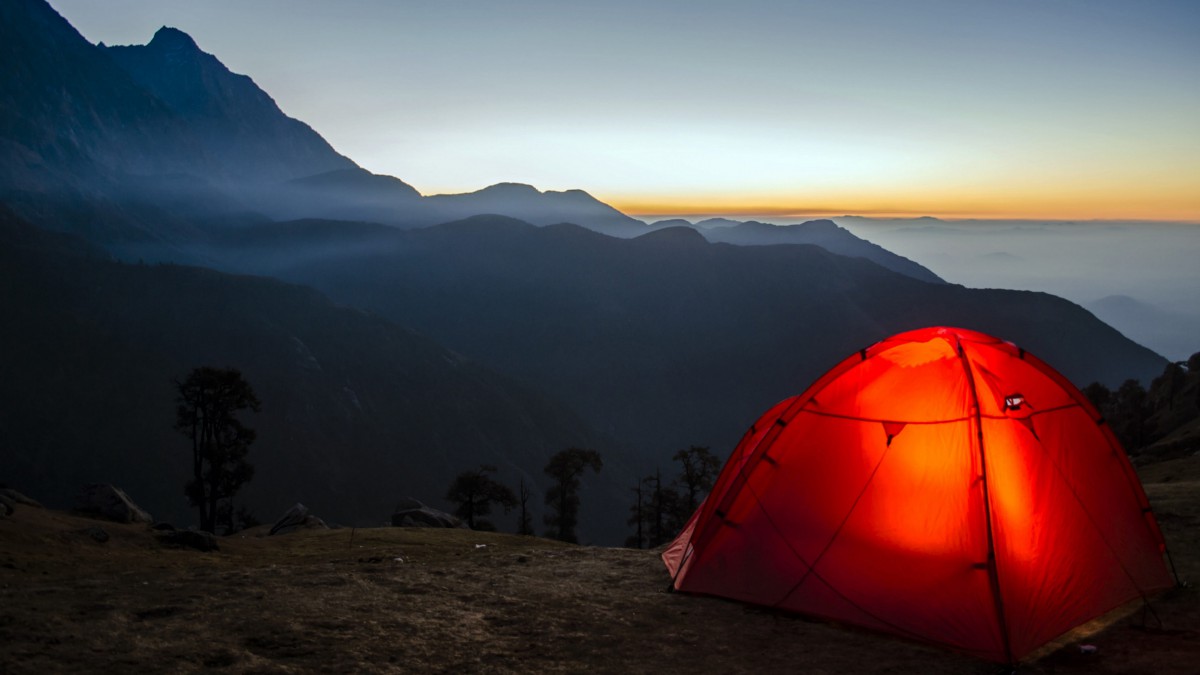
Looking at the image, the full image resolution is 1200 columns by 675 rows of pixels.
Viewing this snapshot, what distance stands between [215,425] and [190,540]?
26.0 meters

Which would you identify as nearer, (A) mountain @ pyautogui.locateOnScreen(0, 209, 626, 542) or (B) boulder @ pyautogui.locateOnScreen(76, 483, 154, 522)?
(B) boulder @ pyautogui.locateOnScreen(76, 483, 154, 522)

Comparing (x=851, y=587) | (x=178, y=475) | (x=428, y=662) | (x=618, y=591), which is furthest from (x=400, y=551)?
(x=178, y=475)

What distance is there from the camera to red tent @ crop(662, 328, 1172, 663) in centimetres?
984

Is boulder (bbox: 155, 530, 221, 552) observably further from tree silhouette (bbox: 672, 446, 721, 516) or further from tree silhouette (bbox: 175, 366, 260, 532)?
tree silhouette (bbox: 672, 446, 721, 516)

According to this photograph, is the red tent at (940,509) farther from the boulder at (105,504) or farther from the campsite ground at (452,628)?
the boulder at (105,504)

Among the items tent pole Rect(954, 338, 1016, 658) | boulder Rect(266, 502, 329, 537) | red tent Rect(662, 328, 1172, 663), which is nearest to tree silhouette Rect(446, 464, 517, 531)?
boulder Rect(266, 502, 329, 537)

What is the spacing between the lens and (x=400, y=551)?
810 inches

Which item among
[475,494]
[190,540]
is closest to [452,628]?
[190,540]

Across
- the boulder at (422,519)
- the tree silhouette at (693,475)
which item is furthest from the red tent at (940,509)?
the tree silhouette at (693,475)

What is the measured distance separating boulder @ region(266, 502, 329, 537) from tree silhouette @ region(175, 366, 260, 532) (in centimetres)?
866

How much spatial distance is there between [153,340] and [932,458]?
694 feet

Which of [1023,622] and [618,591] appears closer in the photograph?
[1023,622]

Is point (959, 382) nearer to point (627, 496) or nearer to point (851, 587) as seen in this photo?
point (851, 587)

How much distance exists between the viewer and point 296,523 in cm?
3681
